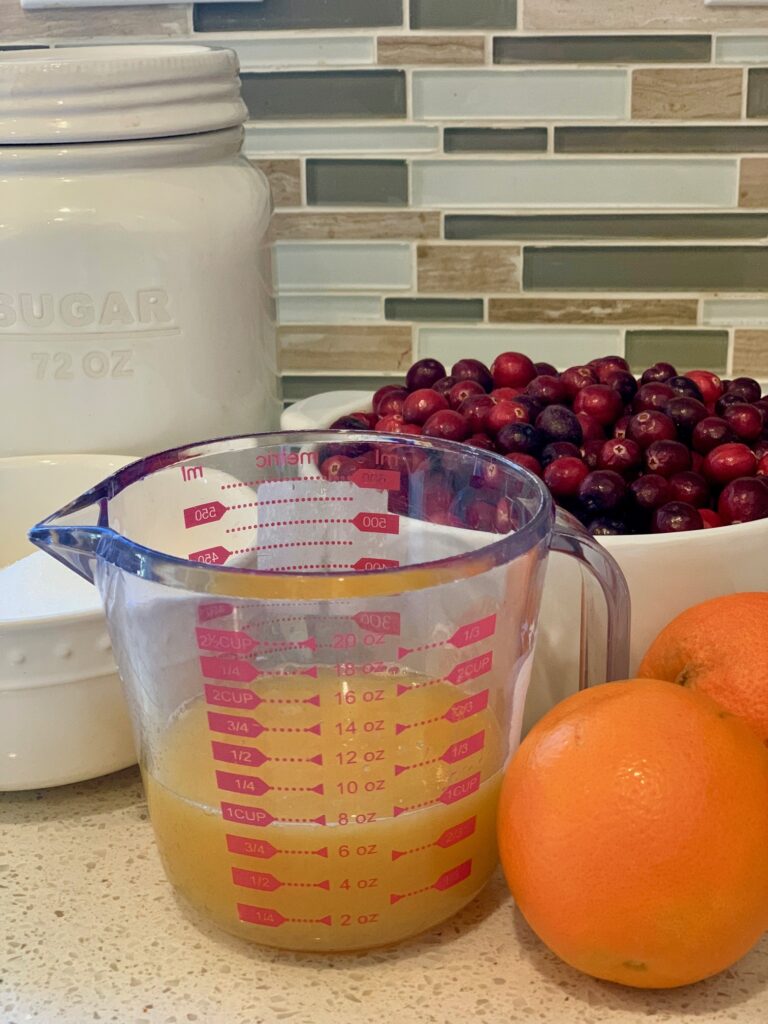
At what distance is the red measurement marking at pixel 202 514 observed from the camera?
0.56m

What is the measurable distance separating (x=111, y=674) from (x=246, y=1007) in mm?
163

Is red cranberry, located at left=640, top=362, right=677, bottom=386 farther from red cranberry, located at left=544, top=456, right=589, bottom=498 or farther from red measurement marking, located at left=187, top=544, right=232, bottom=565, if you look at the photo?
red measurement marking, located at left=187, top=544, right=232, bottom=565

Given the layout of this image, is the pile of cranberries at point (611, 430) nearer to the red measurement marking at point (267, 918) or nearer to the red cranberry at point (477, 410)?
the red cranberry at point (477, 410)

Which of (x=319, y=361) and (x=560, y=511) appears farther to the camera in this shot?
(x=319, y=361)

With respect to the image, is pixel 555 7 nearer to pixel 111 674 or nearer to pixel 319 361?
pixel 319 361

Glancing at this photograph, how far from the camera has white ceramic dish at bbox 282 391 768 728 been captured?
1.87 ft

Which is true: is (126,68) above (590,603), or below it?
above

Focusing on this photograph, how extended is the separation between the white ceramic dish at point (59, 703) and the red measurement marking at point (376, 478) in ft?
0.42

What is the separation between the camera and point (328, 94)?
0.99m

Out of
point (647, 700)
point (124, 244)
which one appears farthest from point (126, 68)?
point (647, 700)

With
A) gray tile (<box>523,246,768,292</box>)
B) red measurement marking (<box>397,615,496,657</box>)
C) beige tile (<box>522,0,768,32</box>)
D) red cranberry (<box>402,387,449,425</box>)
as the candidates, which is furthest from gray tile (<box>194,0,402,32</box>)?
red measurement marking (<box>397,615,496,657</box>)

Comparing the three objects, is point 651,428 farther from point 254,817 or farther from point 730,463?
point 254,817

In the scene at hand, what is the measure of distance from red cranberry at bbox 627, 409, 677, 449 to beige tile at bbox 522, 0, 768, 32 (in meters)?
0.44

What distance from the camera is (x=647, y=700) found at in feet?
1.55
